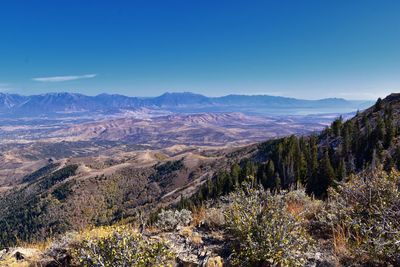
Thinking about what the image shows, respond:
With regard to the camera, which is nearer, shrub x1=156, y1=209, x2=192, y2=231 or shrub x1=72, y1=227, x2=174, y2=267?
shrub x1=72, y1=227, x2=174, y2=267

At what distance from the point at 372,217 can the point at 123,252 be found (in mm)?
6015

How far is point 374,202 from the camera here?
813 cm

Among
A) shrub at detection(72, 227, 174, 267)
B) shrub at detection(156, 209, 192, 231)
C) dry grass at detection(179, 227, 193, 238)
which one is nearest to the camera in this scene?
shrub at detection(72, 227, 174, 267)

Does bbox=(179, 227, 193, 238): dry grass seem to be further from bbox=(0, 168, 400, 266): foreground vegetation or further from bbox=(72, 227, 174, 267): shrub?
bbox=(72, 227, 174, 267): shrub

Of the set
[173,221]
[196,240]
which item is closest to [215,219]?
[196,240]

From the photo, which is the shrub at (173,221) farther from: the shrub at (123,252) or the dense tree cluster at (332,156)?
the dense tree cluster at (332,156)

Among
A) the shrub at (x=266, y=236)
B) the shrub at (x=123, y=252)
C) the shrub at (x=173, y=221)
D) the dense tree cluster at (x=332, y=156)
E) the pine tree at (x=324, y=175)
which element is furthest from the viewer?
the dense tree cluster at (x=332, y=156)

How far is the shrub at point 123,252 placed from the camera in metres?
6.07

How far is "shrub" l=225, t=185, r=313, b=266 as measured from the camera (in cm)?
667

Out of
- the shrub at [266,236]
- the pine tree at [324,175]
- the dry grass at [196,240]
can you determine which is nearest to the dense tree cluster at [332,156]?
the pine tree at [324,175]

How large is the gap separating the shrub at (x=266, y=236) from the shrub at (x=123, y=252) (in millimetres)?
1760

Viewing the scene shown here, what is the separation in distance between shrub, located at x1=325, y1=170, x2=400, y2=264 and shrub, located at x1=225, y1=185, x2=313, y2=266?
113 centimetres

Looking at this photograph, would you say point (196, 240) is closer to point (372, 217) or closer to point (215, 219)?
point (215, 219)

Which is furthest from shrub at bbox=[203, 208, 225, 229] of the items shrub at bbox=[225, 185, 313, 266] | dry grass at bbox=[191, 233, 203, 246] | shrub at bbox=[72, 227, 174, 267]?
shrub at bbox=[72, 227, 174, 267]
